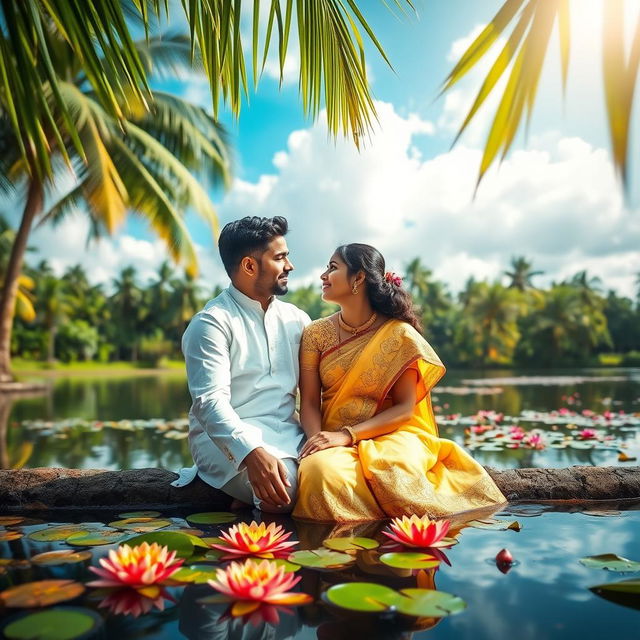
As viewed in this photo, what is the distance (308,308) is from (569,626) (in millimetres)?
45134

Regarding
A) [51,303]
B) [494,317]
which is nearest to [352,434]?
[494,317]

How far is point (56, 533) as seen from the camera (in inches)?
72.2

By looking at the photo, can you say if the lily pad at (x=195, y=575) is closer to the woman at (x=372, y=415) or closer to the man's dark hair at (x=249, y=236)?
the woman at (x=372, y=415)

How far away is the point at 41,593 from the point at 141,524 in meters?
0.66

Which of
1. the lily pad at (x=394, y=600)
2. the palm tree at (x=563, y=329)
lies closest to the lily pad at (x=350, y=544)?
the lily pad at (x=394, y=600)

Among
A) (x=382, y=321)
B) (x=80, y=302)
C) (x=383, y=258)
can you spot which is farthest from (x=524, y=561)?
(x=80, y=302)

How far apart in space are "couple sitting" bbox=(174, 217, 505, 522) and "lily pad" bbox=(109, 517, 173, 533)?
0.25 m

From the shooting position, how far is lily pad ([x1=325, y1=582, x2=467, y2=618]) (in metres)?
1.20

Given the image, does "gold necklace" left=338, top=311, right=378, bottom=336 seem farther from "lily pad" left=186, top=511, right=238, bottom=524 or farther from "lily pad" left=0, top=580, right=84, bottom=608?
"lily pad" left=0, top=580, right=84, bottom=608

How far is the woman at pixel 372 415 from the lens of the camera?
6.49ft

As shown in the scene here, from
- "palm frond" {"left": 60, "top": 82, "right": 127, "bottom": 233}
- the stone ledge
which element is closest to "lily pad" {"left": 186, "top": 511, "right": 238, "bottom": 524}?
the stone ledge

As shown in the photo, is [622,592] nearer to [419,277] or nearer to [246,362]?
[246,362]

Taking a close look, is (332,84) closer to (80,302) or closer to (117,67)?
(117,67)

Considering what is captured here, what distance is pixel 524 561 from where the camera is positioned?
1560mm
